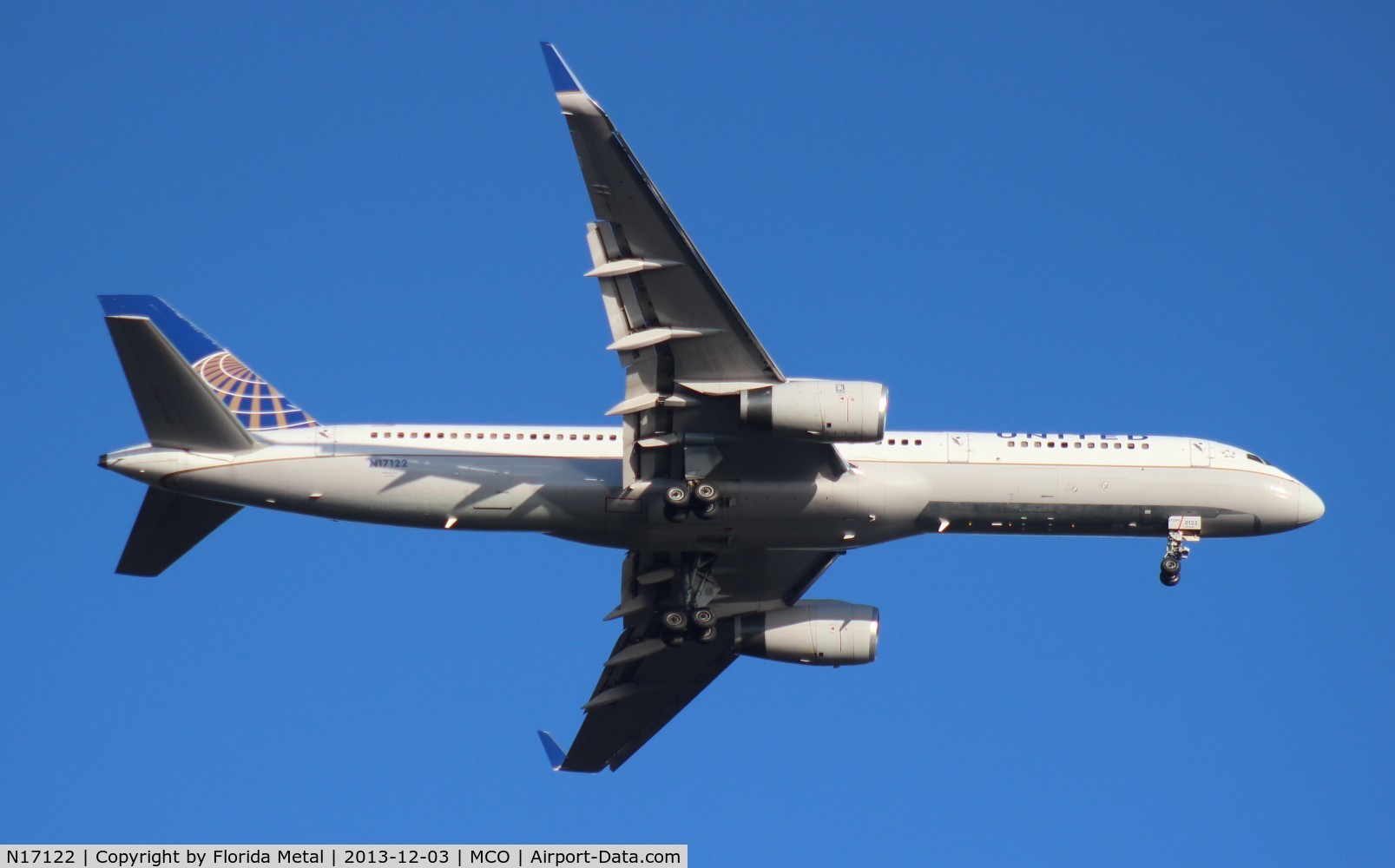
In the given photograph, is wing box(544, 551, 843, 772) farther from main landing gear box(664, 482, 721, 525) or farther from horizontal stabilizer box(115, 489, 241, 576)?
horizontal stabilizer box(115, 489, 241, 576)

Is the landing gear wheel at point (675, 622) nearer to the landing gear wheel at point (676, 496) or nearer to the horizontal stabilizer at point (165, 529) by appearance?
the landing gear wheel at point (676, 496)

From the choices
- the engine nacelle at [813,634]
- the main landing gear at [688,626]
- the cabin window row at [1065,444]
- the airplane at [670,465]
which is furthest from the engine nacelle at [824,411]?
the engine nacelle at [813,634]

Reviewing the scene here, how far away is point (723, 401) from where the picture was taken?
120 ft

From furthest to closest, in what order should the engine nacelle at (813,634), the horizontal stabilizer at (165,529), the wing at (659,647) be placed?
the engine nacelle at (813,634) → the wing at (659,647) → the horizontal stabilizer at (165,529)

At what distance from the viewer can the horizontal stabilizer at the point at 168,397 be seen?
34438 millimetres

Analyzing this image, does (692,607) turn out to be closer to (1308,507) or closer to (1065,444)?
(1065,444)

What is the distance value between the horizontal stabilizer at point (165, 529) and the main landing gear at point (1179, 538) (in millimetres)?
21661

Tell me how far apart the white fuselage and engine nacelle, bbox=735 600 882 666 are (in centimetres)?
426

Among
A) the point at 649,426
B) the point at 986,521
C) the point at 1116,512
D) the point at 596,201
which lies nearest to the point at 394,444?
the point at 649,426

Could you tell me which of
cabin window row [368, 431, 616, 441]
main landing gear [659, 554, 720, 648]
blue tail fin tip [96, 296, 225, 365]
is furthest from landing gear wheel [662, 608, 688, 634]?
blue tail fin tip [96, 296, 225, 365]

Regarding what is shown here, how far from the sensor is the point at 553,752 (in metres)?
48.3

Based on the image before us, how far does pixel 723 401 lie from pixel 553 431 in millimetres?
4375

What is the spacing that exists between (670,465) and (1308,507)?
15412 millimetres

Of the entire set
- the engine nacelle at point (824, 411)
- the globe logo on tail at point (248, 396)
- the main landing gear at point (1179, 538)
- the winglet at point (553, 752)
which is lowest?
the winglet at point (553, 752)
